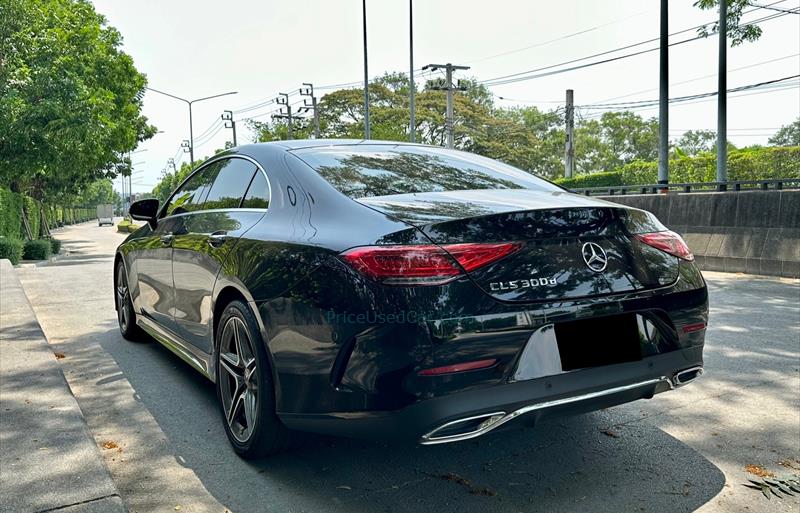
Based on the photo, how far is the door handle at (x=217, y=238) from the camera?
3.47 m

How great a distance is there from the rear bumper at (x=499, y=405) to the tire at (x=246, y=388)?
0.74 ft

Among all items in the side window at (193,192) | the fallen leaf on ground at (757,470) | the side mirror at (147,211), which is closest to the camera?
the fallen leaf on ground at (757,470)

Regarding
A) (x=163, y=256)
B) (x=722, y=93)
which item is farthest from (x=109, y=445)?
(x=722, y=93)

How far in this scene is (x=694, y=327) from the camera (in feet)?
9.45

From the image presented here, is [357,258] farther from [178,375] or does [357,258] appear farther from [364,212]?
[178,375]

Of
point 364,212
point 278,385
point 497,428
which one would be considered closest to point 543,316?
point 497,428

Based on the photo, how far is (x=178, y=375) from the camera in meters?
4.77

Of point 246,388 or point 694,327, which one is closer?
point 694,327

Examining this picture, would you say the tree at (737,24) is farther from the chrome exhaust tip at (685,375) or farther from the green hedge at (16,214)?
the green hedge at (16,214)

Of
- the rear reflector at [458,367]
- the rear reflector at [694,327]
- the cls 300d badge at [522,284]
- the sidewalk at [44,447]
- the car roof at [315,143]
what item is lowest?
the sidewalk at [44,447]

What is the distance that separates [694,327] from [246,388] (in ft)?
6.67

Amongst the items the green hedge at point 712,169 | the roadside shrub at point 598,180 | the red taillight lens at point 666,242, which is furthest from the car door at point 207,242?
the roadside shrub at point 598,180

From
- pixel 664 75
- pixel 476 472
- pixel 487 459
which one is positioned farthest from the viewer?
pixel 664 75

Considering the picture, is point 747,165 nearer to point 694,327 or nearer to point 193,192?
point 193,192
